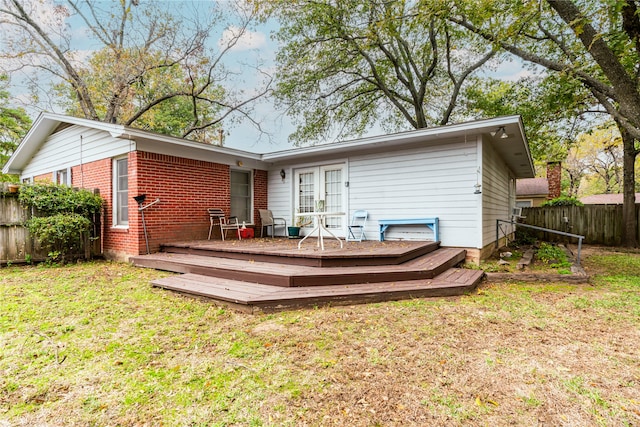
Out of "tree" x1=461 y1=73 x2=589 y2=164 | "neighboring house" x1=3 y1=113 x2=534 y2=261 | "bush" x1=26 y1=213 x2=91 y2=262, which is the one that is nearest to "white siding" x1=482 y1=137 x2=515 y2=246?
"neighboring house" x1=3 y1=113 x2=534 y2=261

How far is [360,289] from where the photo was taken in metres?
4.09

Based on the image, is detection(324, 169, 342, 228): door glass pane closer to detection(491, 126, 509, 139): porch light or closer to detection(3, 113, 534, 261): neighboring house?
detection(3, 113, 534, 261): neighboring house

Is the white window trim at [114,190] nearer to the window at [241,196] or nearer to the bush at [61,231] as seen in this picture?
the bush at [61,231]

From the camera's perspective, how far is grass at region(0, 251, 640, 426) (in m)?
1.80

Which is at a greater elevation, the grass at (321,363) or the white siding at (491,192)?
the white siding at (491,192)

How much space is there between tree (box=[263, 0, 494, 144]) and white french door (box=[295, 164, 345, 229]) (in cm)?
649

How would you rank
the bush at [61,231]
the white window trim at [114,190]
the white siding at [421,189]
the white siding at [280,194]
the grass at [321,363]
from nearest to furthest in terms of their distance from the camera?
1. the grass at [321,363]
2. the bush at [61,231]
3. the white siding at [421,189]
4. the white window trim at [114,190]
5. the white siding at [280,194]

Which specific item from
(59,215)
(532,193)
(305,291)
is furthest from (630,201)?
(59,215)

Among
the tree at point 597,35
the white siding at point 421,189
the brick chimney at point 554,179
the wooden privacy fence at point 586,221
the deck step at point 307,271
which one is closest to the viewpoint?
the deck step at point 307,271

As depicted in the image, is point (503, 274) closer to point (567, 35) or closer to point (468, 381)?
point (468, 381)

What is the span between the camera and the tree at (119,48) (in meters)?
12.7

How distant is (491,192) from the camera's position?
743 cm

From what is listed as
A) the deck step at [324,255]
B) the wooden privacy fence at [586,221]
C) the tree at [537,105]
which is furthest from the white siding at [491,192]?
the wooden privacy fence at [586,221]

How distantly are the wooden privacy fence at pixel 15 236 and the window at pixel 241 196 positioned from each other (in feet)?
14.0
